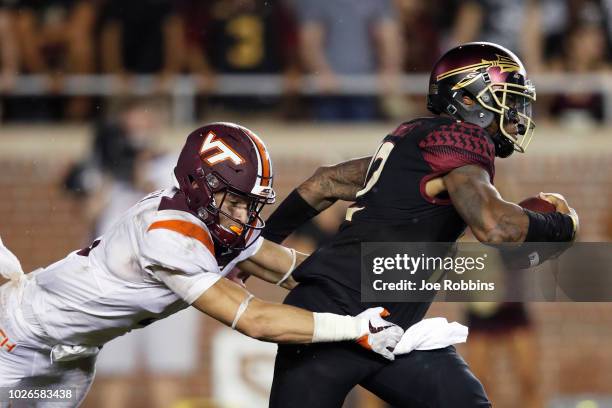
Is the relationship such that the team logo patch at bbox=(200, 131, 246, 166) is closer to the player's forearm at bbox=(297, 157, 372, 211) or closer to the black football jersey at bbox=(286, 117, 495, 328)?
the black football jersey at bbox=(286, 117, 495, 328)

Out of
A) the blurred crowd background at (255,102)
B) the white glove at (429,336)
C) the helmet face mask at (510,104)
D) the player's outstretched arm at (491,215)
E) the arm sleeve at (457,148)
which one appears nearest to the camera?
the player's outstretched arm at (491,215)

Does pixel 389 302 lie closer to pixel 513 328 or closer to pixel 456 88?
pixel 456 88

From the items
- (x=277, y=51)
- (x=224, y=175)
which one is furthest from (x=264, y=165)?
(x=277, y=51)

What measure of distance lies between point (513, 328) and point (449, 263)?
3.46 metres

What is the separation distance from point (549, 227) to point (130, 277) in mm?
1506

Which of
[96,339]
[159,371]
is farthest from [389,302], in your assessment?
[159,371]

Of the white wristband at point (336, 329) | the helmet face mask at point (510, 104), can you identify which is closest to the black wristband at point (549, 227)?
the helmet face mask at point (510, 104)

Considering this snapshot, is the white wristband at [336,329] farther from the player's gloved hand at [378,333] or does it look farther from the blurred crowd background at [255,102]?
the blurred crowd background at [255,102]

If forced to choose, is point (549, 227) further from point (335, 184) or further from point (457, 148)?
point (335, 184)

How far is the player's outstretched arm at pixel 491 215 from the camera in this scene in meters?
3.82

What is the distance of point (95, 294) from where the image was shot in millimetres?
4172

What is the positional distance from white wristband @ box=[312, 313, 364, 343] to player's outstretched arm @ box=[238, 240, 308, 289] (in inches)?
28.1

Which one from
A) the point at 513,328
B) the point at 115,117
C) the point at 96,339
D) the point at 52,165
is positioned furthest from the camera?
the point at 52,165

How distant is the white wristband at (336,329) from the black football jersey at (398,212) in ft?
0.76
